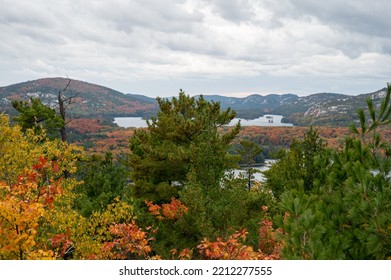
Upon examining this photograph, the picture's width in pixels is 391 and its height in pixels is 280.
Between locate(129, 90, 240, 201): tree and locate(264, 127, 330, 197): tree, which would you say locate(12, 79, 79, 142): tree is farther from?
locate(264, 127, 330, 197): tree

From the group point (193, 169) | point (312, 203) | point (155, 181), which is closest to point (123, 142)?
point (155, 181)

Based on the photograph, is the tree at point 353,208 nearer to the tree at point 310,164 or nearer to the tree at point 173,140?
the tree at point 310,164

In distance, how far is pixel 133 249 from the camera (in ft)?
39.8

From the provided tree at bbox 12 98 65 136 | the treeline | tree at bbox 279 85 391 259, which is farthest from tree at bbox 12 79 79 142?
tree at bbox 279 85 391 259

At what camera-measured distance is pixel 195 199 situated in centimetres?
1398

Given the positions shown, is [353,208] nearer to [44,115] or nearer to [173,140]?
[173,140]

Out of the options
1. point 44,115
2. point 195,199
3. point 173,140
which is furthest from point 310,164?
point 44,115

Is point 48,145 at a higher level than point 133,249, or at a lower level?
higher

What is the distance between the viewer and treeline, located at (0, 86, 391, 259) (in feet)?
18.6

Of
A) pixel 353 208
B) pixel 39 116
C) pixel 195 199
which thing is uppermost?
pixel 39 116

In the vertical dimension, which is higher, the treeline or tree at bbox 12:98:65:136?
tree at bbox 12:98:65:136

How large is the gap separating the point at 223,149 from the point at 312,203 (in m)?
9.17

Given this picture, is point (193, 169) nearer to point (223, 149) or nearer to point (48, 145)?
point (223, 149)

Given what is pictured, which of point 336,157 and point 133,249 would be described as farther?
point 133,249
